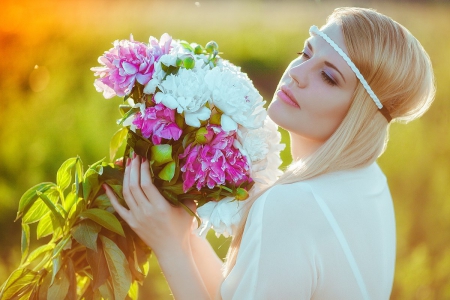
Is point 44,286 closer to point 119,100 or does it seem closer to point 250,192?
point 250,192

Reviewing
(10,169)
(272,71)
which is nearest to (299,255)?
(10,169)

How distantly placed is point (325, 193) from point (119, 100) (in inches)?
98.2

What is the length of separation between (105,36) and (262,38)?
5.46 feet

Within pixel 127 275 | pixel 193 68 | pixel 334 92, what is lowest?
pixel 127 275

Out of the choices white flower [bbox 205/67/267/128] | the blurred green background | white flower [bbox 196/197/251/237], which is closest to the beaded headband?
white flower [bbox 205/67/267/128]

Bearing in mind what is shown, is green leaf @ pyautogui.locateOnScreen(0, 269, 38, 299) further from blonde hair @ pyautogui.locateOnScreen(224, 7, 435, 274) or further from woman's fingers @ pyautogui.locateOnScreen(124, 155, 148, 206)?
blonde hair @ pyautogui.locateOnScreen(224, 7, 435, 274)

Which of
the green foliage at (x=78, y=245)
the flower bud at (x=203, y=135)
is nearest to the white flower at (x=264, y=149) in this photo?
the flower bud at (x=203, y=135)

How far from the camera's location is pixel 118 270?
1.61 meters

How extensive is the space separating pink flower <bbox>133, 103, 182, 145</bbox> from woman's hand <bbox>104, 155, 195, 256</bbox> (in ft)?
0.39

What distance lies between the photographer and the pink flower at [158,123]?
152 cm

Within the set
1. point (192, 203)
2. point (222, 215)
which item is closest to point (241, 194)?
point (222, 215)

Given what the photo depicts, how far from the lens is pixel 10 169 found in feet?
10.8

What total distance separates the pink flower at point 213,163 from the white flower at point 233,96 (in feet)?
0.19

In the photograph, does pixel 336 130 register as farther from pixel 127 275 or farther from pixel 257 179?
pixel 127 275
